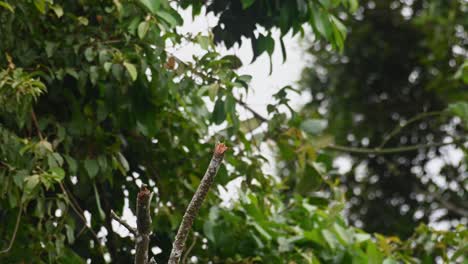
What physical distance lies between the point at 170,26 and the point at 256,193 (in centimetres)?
83

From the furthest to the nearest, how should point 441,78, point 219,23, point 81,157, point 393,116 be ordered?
point 393,116, point 441,78, point 219,23, point 81,157

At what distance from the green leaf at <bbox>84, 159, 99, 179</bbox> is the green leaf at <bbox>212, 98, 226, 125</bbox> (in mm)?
340

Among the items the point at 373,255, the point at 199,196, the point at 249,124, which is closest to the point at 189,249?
the point at 249,124

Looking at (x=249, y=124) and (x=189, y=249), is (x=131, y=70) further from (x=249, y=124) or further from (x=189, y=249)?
(x=249, y=124)

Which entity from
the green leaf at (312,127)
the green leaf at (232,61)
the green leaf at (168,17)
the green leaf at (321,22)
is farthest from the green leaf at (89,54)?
the green leaf at (312,127)

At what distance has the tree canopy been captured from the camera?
8.70 ft

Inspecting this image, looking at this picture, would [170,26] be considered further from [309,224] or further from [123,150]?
[309,224]

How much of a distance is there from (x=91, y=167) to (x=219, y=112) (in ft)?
1.21

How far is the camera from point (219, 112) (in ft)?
9.37

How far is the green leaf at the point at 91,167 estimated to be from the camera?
2.76 metres

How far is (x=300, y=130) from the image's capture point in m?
3.48

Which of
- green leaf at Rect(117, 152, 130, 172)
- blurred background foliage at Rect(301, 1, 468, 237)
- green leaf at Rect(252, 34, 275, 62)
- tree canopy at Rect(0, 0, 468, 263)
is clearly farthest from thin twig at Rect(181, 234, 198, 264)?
blurred background foliage at Rect(301, 1, 468, 237)

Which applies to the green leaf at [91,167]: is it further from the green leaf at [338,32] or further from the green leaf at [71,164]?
the green leaf at [338,32]

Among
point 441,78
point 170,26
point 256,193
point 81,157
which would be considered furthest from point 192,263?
point 441,78
